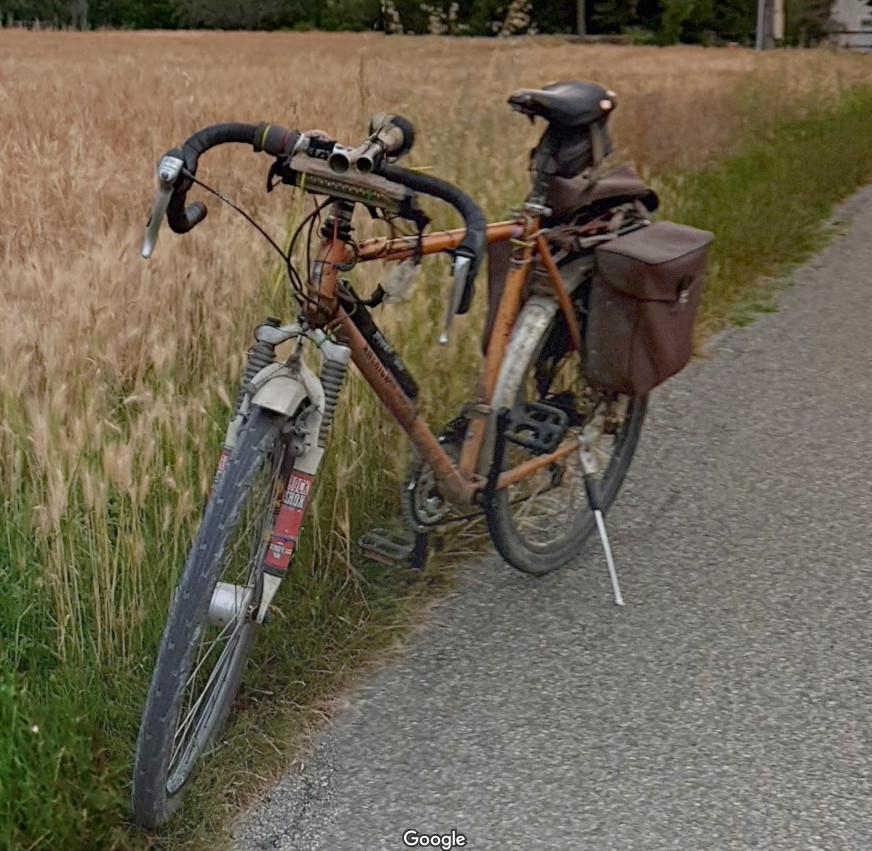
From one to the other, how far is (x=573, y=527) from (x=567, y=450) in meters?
0.28

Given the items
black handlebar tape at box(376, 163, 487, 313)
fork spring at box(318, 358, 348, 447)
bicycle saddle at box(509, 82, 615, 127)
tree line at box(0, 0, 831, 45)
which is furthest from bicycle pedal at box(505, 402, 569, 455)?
tree line at box(0, 0, 831, 45)

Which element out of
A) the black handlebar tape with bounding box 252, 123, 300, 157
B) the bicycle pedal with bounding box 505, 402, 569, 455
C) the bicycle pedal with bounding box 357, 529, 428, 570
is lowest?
the bicycle pedal with bounding box 357, 529, 428, 570

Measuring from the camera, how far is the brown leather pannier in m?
3.50

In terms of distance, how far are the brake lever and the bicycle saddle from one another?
48.7 inches

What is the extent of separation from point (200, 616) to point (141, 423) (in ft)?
2.52

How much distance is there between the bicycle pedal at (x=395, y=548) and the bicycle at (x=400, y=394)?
15mm

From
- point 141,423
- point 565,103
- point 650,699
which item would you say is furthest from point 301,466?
point 565,103

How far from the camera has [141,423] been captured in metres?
3.02

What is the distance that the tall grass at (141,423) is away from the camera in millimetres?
2705

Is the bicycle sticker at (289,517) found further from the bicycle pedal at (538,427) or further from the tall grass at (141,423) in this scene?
the bicycle pedal at (538,427)

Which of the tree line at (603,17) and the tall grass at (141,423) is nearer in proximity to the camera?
the tall grass at (141,423)

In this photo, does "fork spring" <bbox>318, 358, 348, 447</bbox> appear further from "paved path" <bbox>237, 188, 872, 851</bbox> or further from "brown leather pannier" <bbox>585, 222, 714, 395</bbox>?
"brown leather pannier" <bbox>585, 222, 714, 395</bbox>

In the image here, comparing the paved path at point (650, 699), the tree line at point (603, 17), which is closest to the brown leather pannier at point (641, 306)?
the paved path at point (650, 699)

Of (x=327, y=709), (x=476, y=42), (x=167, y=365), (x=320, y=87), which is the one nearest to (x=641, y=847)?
(x=327, y=709)
